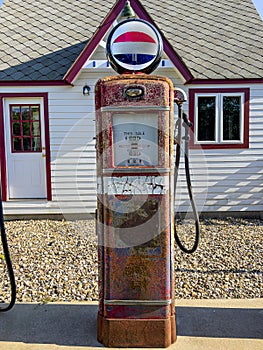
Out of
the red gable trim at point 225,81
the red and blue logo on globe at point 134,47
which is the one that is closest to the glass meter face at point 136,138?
the red and blue logo on globe at point 134,47

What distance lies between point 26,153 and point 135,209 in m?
5.14

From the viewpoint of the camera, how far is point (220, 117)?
Result: 6988 millimetres

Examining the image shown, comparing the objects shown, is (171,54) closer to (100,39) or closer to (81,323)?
(100,39)

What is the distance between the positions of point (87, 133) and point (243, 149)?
3.05 m

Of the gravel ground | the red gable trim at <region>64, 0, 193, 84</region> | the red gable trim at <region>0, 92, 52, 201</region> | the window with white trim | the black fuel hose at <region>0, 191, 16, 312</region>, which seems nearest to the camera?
the black fuel hose at <region>0, 191, 16, 312</region>

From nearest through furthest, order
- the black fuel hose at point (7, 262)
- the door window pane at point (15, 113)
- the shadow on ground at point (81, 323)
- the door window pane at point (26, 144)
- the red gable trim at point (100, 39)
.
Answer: the shadow on ground at point (81, 323) < the black fuel hose at point (7, 262) < the red gable trim at point (100, 39) < the door window pane at point (15, 113) < the door window pane at point (26, 144)

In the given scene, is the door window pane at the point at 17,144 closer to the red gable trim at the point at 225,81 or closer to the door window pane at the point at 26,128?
the door window pane at the point at 26,128

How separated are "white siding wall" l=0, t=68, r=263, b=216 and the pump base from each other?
4.61 meters

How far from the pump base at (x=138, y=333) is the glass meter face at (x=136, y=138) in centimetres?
111

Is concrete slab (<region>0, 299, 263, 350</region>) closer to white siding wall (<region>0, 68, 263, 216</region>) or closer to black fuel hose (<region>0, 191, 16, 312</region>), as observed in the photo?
black fuel hose (<region>0, 191, 16, 312</region>)

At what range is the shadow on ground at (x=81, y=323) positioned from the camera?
2686 millimetres

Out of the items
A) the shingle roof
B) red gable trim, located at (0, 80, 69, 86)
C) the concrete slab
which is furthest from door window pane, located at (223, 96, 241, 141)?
the concrete slab

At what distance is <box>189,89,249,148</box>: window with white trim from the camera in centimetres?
693

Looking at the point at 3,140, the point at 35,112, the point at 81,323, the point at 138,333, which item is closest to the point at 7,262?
the point at 81,323
